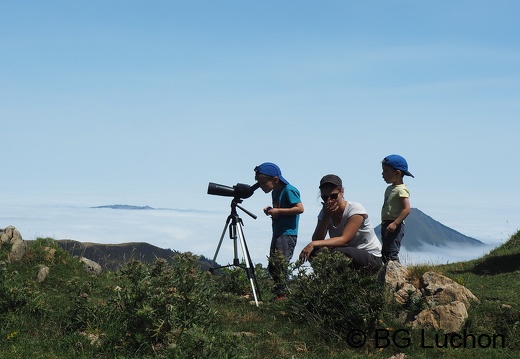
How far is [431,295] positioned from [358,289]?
133cm

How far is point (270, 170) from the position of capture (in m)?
10.9

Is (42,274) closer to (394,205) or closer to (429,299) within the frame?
(394,205)

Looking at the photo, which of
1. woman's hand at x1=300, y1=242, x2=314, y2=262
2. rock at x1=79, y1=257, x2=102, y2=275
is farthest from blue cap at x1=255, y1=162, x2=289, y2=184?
rock at x1=79, y1=257, x2=102, y2=275

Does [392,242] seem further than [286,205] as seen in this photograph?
Yes

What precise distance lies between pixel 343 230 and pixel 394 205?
2079 millimetres

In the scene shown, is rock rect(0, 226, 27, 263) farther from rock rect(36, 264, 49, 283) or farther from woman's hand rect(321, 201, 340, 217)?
woman's hand rect(321, 201, 340, 217)

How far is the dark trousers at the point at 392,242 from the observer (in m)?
11.7

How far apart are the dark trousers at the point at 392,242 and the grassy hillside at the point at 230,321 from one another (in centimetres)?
168

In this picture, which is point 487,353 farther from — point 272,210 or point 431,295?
point 272,210

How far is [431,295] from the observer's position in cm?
984

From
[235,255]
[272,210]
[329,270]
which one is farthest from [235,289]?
[329,270]

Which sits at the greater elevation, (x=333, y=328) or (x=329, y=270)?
(x=329, y=270)

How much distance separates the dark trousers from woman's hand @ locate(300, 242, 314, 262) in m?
2.27

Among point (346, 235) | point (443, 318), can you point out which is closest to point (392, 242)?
point (346, 235)
